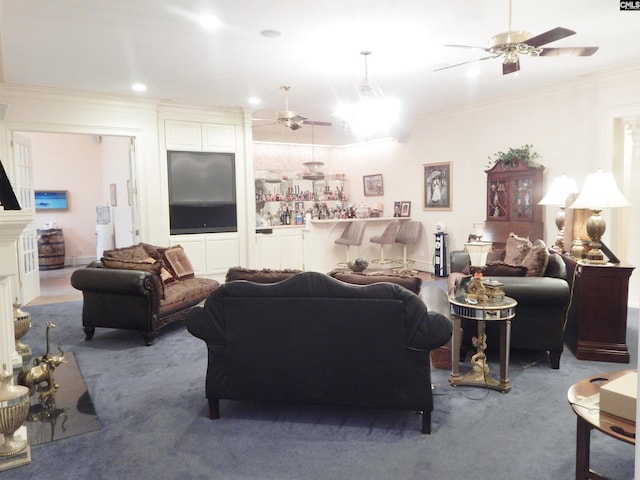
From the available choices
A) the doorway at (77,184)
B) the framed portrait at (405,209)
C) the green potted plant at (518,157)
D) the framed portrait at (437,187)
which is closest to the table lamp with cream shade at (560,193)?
the green potted plant at (518,157)

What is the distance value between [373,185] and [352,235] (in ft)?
6.52

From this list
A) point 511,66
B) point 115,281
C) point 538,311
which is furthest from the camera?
point 115,281

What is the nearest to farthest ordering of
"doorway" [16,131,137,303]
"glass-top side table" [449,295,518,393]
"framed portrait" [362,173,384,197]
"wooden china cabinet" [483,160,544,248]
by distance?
"glass-top side table" [449,295,518,393], "wooden china cabinet" [483,160,544,248], "framed portrait" [362,173,384,197], "doorway" [16,131,137,303]

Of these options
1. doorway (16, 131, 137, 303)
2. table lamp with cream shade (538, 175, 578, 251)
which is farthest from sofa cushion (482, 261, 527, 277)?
doorway (16, 131, 137, 303)

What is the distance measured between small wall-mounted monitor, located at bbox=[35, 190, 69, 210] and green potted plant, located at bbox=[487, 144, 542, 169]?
8.48m

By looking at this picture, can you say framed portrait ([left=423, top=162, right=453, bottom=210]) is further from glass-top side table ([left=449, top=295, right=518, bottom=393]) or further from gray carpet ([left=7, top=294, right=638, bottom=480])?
glass-top side table ([left=449, top=295, right=518, bottom=393])

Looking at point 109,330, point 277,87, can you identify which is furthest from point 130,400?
point 277,87

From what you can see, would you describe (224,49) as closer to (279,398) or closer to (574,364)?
(279,398)

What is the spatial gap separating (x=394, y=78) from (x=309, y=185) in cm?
427

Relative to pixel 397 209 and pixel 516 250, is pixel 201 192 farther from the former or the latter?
pixel 516 250

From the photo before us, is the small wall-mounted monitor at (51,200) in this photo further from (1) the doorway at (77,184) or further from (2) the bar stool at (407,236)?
(2) the bar stool at (407,236)

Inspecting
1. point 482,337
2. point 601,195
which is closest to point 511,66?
point 601,195

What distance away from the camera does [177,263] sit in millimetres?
5266

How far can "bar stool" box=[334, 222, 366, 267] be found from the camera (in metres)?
7.71
